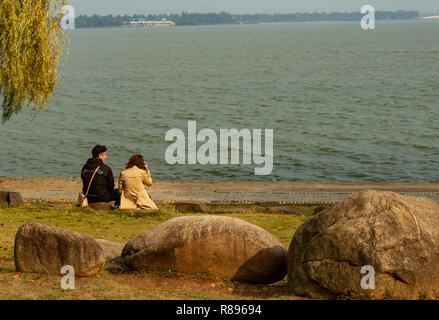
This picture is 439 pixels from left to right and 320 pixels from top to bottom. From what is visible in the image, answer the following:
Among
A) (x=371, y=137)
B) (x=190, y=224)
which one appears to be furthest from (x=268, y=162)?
(x=190, y=224)

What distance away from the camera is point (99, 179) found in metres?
16.7

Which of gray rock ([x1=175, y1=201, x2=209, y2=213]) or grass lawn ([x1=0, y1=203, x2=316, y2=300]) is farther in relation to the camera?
gray rock ([x1=175, y1=201, x2=209, y2=213])

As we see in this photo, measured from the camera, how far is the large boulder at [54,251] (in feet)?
33.9

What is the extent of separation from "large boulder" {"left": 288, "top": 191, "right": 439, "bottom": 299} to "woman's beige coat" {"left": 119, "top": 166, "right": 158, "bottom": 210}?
740cm

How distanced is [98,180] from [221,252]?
6678 mm

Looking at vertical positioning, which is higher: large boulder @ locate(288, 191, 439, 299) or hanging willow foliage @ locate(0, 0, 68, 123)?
hanging willow foliage @ locate(0, 0, 68, 123)

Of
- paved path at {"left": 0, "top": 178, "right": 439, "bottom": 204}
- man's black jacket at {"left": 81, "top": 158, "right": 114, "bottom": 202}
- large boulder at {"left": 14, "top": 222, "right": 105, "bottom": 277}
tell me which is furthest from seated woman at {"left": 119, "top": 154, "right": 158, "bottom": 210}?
large boulder at {"left": 14, "top": 222, "right": 105, "bottom": 277}

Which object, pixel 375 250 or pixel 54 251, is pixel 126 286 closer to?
pixel 54 251

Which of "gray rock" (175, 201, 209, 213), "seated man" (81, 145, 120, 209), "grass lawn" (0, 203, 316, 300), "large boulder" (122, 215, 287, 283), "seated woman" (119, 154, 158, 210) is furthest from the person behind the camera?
"gray rock" (175, 201, 209, 213)

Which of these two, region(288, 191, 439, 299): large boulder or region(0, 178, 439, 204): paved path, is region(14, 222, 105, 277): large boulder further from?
region(0, 178, 439, 204): paved path

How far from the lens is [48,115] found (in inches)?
2067

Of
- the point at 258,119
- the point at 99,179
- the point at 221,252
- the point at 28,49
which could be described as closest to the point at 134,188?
the point at 99,179

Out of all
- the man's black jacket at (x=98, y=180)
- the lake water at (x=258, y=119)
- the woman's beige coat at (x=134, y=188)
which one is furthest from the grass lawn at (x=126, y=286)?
the lake water at (x=258, y=119)

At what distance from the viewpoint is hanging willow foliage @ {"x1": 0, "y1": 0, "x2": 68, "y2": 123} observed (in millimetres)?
21094
